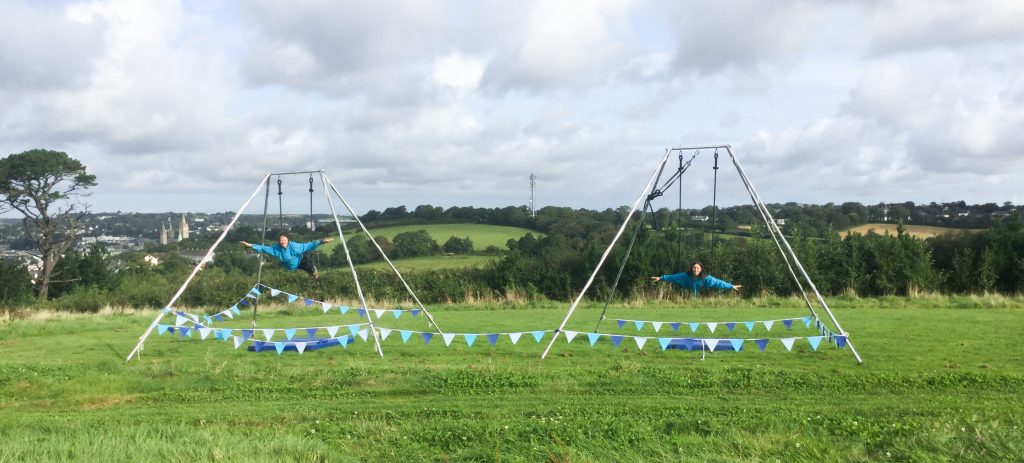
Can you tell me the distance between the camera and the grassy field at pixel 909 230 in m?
30.7

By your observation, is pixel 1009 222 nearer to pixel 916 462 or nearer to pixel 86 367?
pixel 916 462

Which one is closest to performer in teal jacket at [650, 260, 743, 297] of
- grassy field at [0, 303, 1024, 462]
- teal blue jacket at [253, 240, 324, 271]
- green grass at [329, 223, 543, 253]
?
grassy field at [0, 303, 1024, 462]

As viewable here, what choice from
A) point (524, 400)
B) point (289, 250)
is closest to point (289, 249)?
point (289, 250)

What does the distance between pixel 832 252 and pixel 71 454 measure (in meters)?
30.6

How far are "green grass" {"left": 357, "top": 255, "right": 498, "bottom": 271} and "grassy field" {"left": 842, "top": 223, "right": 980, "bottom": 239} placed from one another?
59.5 feet

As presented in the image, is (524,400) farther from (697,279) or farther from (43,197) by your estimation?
(43,197)

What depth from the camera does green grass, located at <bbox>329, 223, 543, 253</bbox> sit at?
45406 mm

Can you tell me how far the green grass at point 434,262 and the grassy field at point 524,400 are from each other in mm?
21945

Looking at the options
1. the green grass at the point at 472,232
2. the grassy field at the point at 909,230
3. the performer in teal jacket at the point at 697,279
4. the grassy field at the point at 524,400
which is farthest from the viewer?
the green grass at the point at 472,232

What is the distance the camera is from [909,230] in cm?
3136

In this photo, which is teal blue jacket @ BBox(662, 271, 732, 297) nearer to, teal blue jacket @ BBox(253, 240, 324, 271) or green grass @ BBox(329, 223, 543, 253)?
teal blue jacket @ BBox(253, 240, 324, 271)

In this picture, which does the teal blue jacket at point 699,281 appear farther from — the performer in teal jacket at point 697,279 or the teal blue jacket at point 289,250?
the teal blue jacket at point 289,250

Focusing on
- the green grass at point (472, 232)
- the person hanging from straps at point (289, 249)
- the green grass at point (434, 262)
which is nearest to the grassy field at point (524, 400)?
the person hanging from straps at point (289, 249)

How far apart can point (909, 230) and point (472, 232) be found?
90.2ft
